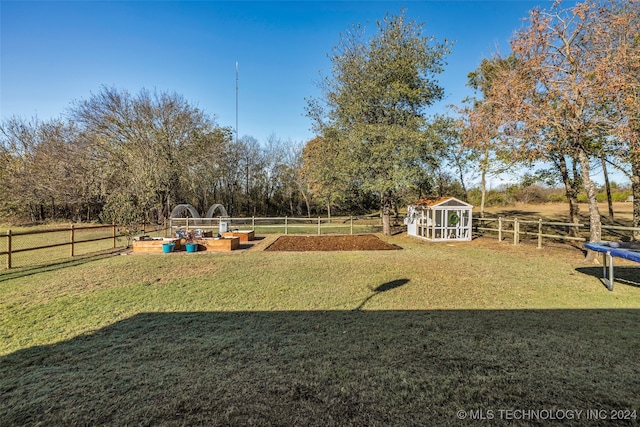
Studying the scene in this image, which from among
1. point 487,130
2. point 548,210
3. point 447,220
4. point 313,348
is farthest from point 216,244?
point 548,210

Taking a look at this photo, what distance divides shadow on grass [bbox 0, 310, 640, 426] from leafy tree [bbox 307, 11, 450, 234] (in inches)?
394

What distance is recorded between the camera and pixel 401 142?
13.4 metres

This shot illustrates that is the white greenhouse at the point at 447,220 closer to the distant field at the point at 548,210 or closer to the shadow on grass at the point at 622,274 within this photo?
the shadow on grass at the point at 622,274

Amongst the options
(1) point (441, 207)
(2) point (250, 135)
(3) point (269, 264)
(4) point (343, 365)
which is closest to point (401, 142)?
(1) point (441, 207)

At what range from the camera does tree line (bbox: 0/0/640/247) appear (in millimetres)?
8578

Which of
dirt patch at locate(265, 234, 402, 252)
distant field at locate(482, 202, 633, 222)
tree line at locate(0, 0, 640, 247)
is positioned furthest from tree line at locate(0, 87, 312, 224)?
distant field at locate(482, 202, 633, 222)

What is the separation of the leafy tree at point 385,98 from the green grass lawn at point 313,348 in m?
7.82

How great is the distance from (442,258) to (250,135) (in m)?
30.7

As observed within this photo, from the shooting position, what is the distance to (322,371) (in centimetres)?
287

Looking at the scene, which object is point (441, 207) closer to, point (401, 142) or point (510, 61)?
point (401, 142)

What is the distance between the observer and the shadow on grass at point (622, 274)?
6348 millimetres

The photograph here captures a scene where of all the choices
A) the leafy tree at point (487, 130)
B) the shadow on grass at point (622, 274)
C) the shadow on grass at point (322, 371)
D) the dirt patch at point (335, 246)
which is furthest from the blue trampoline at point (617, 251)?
the dirt patch at point (335, 246)

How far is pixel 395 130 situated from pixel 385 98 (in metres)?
2.21

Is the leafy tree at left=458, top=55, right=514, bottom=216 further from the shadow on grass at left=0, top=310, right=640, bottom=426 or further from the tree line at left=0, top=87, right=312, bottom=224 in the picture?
the tree line at left=0, top=87, right=312, bottom=224
